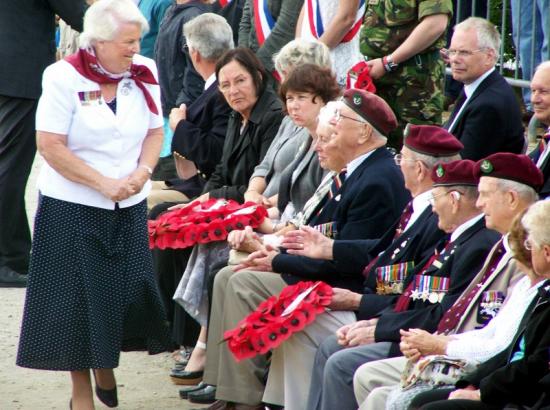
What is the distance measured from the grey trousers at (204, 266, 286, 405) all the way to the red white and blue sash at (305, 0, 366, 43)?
230 cm

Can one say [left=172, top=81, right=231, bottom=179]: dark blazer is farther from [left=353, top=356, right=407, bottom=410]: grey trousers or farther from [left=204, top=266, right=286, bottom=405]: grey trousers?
[left=353, top=356, right=407, bottom=410]: grey trousers

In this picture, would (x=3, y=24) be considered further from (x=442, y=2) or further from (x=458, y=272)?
(x=458, y=272)

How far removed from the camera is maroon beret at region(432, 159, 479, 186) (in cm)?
486

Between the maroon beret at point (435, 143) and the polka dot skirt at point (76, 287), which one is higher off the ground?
the maroon beret at point (435, 143)

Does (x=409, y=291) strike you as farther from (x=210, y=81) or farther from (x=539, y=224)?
(x=210, y=81)

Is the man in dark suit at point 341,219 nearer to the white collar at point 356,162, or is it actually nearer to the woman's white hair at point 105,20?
the white collar at point 356,162

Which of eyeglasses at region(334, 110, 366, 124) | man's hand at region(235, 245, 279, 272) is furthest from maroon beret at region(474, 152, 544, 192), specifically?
man's hand at region(235, 245, 279, 272)

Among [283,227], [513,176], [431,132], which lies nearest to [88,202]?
[283,227]

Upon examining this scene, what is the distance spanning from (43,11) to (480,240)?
4.77 metres

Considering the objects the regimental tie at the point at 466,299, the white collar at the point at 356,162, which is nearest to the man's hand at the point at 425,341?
the regimental tie at the point at 466,299

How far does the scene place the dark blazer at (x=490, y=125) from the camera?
20.7ft

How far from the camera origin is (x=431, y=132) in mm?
5215

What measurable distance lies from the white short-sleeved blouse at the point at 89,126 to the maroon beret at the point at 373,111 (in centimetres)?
106

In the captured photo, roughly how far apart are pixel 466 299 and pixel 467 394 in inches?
19.9
